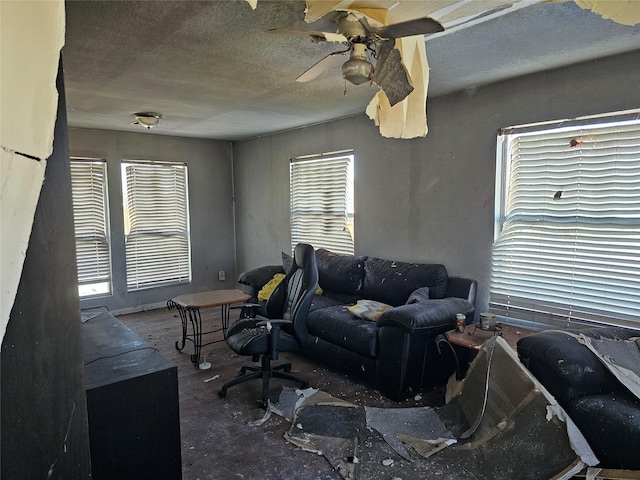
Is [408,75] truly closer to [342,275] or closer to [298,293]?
[298,293]

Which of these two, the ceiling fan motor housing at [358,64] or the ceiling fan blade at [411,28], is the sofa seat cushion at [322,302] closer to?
the ceiling fan motor housing at [358,64]

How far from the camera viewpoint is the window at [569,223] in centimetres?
263

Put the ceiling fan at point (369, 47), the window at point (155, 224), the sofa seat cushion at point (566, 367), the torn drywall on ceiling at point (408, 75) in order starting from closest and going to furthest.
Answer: the torn drywall on ceiling at point (408, 75) < the ceiling fan at point (369, 47) < the sofa seat cushion at point (566, 367) < the window at point (155, 224)

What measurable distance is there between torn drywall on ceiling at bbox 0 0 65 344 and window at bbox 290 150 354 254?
12.7ft

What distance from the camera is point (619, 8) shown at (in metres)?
1.26

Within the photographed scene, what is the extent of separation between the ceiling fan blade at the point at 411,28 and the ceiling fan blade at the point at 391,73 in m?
0.12

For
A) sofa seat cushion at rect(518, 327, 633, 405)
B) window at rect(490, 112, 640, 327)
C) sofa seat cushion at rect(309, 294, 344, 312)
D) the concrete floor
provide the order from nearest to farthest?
sofa seat cushion at rect(518, 327, 633, 405), the concrete floor, window at rect(490, 112, 640, 327), sofa seat cushion at rect(309, 294, 344, 312)

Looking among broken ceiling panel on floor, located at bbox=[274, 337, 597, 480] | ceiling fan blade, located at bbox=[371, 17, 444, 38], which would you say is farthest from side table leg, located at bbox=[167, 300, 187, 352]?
ceiling fan blade, located at bbox=[371, 17, 444, 38]

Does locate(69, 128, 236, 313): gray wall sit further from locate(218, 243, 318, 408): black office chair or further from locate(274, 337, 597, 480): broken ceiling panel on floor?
locate(274, 337, 597, 480): broken ceiling panel on floor

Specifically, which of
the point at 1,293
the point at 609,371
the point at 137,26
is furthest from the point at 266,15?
the point at 609,371

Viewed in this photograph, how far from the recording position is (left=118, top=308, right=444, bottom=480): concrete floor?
2.22 meters

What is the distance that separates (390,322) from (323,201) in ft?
7.28

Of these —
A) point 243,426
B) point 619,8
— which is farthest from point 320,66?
point 243,426

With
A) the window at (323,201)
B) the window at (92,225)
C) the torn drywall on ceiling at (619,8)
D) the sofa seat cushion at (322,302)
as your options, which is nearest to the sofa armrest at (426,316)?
the sofa seat cushion at (322,302)
